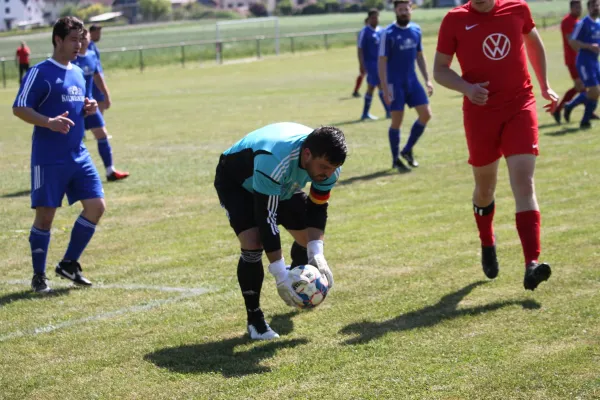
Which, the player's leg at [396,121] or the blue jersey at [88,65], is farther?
the blue jersey at [88,65]

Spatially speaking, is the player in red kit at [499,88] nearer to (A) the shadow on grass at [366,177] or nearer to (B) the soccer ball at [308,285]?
(B) the soccer ball at [308,285]

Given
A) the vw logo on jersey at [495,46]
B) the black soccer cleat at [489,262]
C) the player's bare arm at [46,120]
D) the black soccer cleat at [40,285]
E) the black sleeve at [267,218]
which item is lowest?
the black soccer cleat at [40,285]

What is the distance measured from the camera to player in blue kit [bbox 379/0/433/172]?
13.2 m

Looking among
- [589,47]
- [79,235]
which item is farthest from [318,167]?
[589,47]

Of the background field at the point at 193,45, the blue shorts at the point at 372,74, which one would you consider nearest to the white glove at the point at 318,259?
the blue shorts at the point at 372,74

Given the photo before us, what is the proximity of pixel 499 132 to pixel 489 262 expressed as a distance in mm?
1027

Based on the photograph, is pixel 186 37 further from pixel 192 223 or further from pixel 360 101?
pixel 192 223

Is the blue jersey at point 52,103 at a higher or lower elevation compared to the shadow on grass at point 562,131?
→ higher

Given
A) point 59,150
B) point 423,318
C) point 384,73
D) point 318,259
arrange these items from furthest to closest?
point 384,73, point 59,150, point 423,318, point 318,259

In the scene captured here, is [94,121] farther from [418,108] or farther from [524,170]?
[524,170]

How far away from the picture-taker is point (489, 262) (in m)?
7.27

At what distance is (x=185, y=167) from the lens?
1468 cm

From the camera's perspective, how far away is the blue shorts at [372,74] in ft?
69.4

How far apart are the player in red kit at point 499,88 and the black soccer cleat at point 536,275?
0.52 ft
